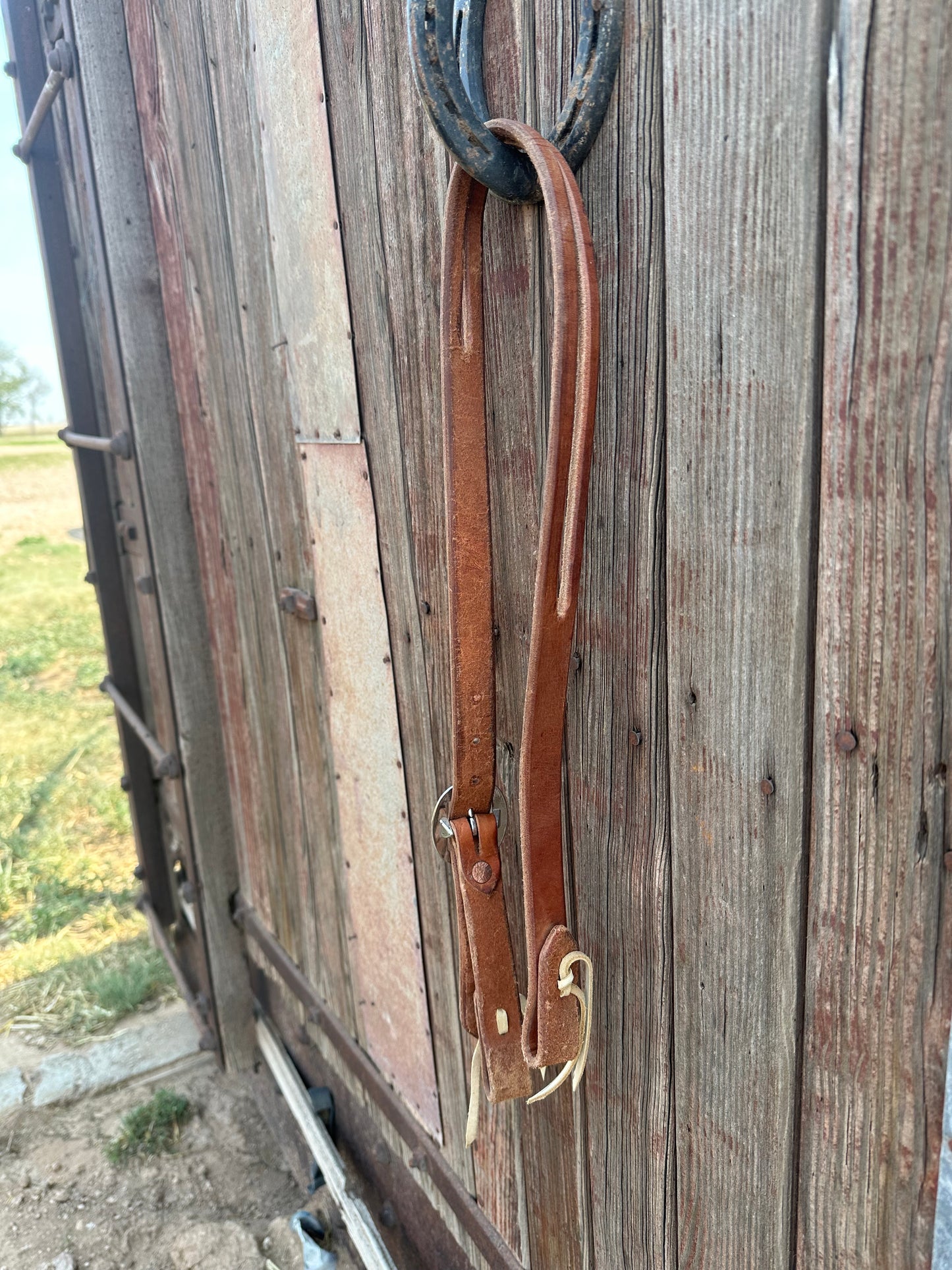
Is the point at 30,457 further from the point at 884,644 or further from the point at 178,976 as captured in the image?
the point at 884,644

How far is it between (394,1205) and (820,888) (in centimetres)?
147

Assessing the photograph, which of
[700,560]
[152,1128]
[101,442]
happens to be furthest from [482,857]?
[152,1128]

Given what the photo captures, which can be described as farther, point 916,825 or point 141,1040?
point 141,1040

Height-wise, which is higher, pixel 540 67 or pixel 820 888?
pixel 540 67

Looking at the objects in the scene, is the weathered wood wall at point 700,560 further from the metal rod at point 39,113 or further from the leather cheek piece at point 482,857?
the metal rod at point 39,113

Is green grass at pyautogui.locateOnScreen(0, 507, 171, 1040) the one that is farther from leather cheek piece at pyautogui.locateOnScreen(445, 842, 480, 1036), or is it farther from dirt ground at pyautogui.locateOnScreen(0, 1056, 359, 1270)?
leather cheek piece at pyautogui.locateOnScreen(445, 842, 480, 1036)

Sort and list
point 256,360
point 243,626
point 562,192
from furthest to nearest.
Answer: point 243,626
point 256,360
point 562,192

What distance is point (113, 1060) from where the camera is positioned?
8.64 ft

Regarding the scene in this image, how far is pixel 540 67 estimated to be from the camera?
2.67 ft

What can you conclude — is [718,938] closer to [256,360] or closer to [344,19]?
[344,19]

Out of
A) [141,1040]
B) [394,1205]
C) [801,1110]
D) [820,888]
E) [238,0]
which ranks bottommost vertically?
[141,1040]

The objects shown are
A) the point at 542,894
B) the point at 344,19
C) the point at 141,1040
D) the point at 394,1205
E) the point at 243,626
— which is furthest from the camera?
the point at 141,1040

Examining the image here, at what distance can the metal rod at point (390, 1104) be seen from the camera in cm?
137

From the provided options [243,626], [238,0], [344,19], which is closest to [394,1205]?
[243,626]
